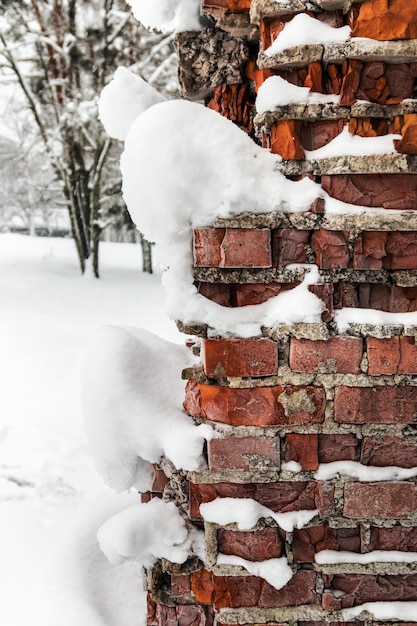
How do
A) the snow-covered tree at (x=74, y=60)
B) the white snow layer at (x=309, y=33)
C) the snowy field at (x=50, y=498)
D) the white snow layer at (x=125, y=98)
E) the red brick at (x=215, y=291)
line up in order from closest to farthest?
1. the white snow layer at (x=309, y=33)
2. the red brick at (x=215, y=291)
3. the white snow layer at (x=125, y=98)
4. the snowy field at (x=50, y=498)
5. the snow-covered tree at (x=74, y=60)

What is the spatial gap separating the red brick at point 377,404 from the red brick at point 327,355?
0.05m

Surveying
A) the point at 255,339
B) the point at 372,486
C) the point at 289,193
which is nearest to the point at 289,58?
the point at 289,193

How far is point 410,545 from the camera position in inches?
43.0

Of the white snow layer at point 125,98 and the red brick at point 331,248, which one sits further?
the white snow layer at point 125,98

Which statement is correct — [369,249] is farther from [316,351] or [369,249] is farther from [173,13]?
[173,13]

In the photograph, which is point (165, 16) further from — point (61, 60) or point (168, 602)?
point (61, 60)

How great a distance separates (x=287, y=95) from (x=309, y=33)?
11cm

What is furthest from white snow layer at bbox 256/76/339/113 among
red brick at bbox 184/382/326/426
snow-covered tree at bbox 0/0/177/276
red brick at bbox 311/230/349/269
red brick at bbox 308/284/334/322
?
snow-covered tree at bbox 0/0/177/276

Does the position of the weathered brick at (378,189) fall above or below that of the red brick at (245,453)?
above

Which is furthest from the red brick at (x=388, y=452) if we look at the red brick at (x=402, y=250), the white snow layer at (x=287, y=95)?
the white snow layer at (x=287, y=95)

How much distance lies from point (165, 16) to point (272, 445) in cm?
99

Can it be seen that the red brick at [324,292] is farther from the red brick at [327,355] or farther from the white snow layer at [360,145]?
the white snow layer at [360,145]

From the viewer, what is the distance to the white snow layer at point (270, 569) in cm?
108

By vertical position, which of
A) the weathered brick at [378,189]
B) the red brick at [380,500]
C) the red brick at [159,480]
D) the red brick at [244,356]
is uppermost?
the weathered brick at [378,189]
